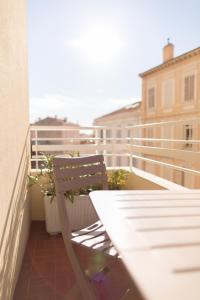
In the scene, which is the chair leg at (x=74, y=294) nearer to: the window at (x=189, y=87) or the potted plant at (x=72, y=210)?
the potted plant at (x=72, y=210)

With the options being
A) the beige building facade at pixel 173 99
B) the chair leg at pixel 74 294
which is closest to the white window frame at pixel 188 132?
the beige building facade at pixel 173 99

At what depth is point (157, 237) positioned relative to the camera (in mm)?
786

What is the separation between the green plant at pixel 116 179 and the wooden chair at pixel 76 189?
4.80ft

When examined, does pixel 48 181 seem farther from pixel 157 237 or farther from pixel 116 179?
pixel 157 237

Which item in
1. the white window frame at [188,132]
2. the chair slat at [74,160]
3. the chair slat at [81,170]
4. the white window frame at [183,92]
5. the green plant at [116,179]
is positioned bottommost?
the green plant at [116,179]

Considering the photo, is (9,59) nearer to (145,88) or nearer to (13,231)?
(13,231)

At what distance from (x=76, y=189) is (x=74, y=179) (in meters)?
0.07

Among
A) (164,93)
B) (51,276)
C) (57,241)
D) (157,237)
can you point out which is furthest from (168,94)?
(157,237)

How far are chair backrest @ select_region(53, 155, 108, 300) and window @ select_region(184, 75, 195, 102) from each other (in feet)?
36.4

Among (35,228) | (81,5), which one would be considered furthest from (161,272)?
(81,5)

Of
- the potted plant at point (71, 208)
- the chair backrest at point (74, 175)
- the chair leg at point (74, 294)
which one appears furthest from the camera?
the potted plant at point (71, 208)

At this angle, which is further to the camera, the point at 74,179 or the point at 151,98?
the point at 151,98

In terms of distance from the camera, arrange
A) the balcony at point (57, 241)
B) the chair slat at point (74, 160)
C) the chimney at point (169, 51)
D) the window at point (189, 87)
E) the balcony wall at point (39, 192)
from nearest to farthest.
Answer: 1. the chair slat at point (74, 160)
2. the balcony at point (57, 241)
3. the balcony wall at point (39, 192)
4. the window at point (189, 87)
5. the chimney at point (169, 51)

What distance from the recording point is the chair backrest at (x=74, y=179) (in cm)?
131
